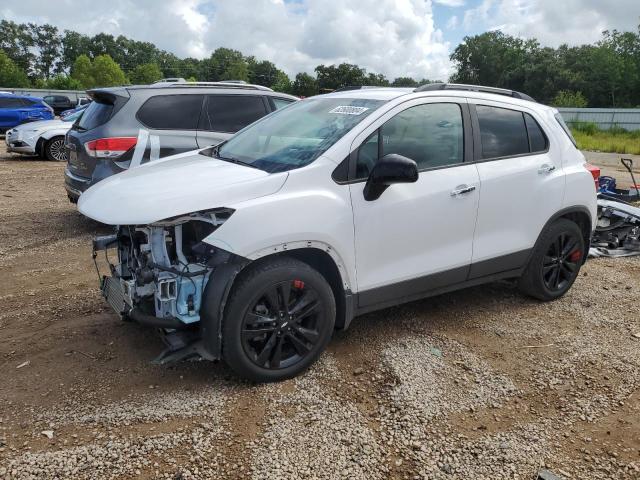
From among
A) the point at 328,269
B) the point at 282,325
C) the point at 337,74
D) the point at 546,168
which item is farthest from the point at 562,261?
the point at 337,74

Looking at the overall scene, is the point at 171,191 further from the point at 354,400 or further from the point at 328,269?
the point at 354,400

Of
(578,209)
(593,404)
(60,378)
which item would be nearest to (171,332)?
(60,378)

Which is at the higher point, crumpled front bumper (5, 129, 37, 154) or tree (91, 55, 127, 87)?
tree (91, 55, 127, 87)

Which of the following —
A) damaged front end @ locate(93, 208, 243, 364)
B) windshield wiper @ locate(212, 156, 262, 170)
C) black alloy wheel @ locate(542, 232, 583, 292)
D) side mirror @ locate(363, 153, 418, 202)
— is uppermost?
windshield wiper @ locate(212, 156, 262, 170)

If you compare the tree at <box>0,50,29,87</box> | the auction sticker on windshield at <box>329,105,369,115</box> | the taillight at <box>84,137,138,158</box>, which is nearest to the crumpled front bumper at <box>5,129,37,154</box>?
the taillight at <box>84,137,138,158</box>

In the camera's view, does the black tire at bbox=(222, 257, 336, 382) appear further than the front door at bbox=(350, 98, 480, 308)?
No

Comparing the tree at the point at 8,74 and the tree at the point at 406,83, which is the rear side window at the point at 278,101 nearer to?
the tree at the point at 406,83

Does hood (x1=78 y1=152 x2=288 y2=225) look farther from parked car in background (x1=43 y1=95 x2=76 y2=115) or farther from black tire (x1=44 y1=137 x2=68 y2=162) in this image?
parked car in background (x1=43 y1=95 x2=76 y2=115)

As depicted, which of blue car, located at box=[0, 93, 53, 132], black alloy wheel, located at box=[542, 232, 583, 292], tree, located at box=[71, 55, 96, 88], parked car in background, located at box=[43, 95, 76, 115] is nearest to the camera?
black alloy wheel, located at box=[542, 232, 583, 292]

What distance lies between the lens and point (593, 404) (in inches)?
131

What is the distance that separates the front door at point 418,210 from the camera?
354cm

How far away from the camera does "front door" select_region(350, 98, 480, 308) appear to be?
354 cm

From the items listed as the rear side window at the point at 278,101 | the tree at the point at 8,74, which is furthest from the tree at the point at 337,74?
the rear side window at the point at 278,101

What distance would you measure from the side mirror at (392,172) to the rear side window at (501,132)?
108 centimetres
